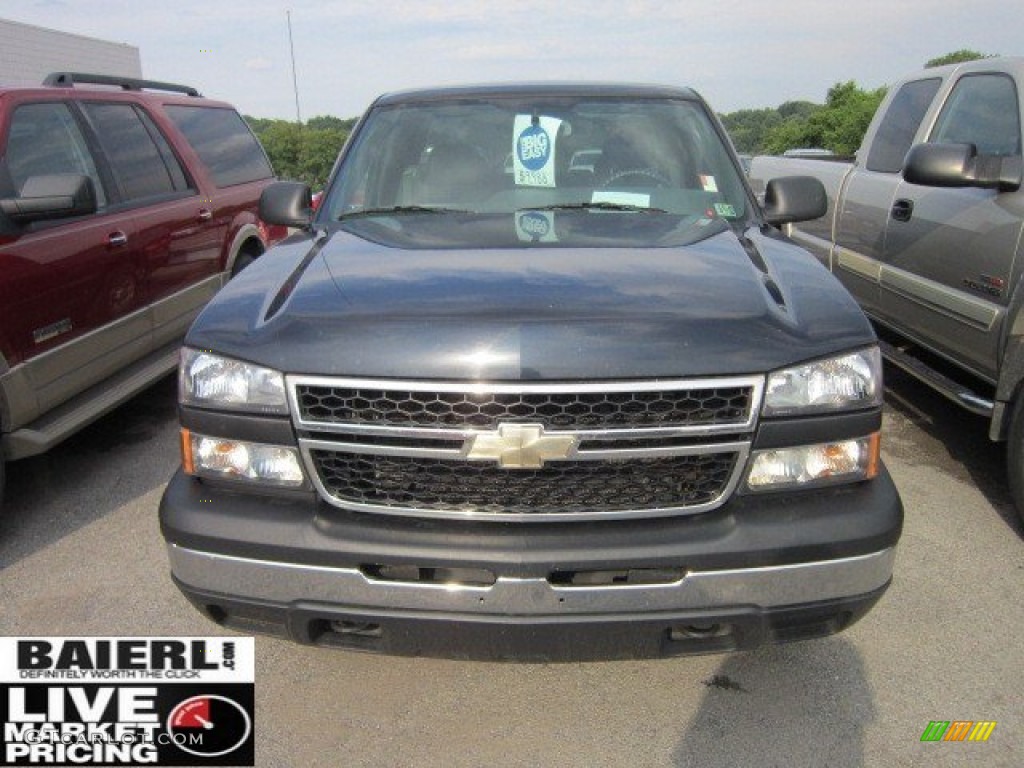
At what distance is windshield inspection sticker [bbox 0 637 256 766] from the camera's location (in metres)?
2.53

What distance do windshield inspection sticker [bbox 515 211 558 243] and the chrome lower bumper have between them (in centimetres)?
121

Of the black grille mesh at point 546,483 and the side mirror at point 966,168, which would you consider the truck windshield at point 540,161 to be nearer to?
the side mirror at point 966,168


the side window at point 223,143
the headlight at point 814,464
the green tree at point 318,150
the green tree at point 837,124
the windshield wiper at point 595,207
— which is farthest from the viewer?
the green tree at point 837,124

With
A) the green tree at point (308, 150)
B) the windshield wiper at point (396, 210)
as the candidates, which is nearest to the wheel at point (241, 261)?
the windshield wiper at point (396, 210)

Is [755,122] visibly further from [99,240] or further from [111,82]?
[99,240]

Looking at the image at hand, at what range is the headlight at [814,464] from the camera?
221 cm

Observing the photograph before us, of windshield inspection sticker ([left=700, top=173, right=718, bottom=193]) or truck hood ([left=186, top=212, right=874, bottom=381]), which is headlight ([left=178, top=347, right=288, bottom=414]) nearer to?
truck hood ([left=186, top=212, right=874, bottom=381])

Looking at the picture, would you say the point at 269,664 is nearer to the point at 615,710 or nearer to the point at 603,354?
the point at 615,710

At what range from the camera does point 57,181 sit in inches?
153

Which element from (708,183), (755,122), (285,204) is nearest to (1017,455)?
(708,183)

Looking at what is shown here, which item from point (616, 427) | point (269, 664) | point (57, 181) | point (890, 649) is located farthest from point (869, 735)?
point (57, 181)

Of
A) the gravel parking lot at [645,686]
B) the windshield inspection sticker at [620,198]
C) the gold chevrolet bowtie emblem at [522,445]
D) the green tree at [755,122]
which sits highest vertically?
the windshield inspection sticker at [620,198]

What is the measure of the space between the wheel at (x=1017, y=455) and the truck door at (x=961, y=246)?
41cm

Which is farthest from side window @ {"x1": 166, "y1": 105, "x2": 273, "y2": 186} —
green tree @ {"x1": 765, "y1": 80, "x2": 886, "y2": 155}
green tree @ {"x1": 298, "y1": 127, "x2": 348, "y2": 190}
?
green tree @ {"x1": 765, "y1": 80, "x2": 886, "y2": 155}
